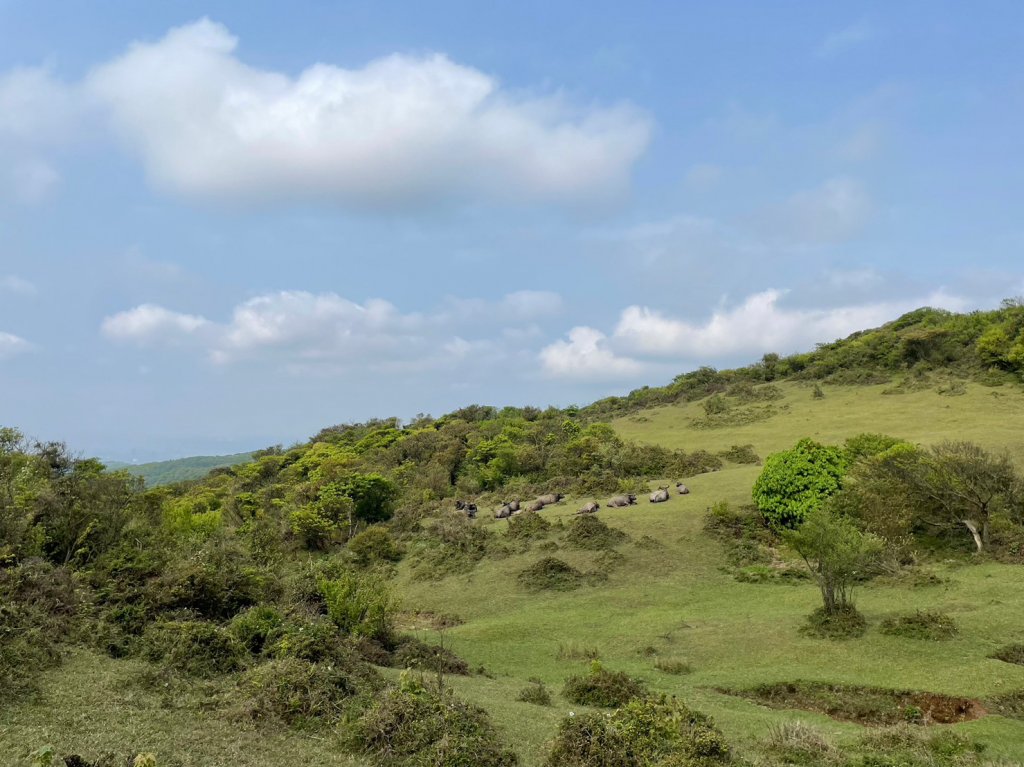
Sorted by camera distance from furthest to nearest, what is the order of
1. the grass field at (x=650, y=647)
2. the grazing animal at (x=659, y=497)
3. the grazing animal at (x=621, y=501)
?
the grazing animal at (x=621, y=501), the grazing animal at (x=659, y=497), the grass field at (x=650, y=647)

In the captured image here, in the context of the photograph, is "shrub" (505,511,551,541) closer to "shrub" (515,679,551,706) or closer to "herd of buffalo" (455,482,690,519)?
"herd of buffalo" (455,482,690,519)

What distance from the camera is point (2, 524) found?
52.2 feet

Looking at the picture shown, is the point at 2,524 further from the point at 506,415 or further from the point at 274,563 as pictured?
the point at 506,415

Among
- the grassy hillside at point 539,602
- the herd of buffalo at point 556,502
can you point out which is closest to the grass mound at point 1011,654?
the grassy hillside at point 539,602

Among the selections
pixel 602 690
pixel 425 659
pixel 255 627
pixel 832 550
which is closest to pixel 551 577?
pixel 425 659

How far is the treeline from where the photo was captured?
62.5 metres

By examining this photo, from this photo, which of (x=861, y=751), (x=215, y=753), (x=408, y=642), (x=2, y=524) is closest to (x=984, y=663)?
(x=861, y=751)

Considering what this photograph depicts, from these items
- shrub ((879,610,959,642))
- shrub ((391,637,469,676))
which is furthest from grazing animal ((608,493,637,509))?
shrub ((391,637,469,676))

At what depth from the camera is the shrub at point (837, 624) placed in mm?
19547

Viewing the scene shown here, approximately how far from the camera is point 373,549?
3900 centimetres

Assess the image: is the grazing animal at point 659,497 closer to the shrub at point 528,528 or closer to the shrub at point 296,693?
the shrub at point 528,528

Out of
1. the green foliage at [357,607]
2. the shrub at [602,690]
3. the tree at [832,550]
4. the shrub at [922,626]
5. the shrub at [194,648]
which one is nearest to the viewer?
the shrub at [194,648]

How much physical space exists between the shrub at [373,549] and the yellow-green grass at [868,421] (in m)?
29.1

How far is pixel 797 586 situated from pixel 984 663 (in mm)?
10714
